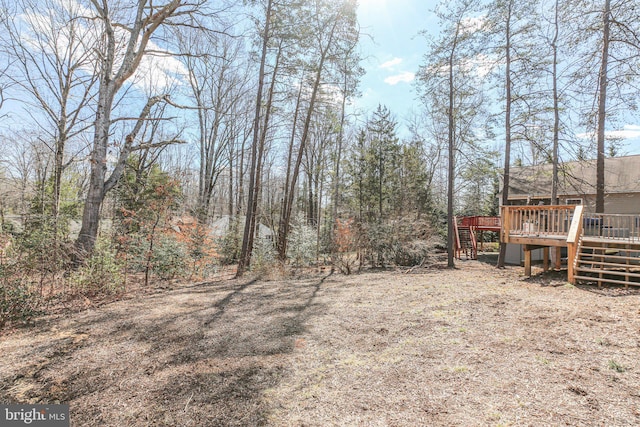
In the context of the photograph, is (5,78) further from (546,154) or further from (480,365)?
(546,154)

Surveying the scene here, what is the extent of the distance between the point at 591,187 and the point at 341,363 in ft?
46.0

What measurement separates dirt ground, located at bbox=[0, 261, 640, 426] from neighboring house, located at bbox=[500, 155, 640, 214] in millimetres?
8611

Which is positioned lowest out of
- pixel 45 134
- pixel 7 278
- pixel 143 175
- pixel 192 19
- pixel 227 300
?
pixel 227 300

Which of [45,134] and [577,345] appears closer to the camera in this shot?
[577,345]

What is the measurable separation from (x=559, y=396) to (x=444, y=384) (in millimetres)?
876

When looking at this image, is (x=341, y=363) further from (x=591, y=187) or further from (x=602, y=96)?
(x=591, y=187)

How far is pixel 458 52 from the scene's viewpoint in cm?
982

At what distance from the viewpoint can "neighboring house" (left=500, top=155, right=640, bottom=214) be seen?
11.6 meters

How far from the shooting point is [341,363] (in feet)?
9.85

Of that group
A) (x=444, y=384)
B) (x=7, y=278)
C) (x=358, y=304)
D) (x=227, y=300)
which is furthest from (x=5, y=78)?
(x=444, y=384)

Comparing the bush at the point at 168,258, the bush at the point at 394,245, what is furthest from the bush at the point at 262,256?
the bush at the point at 394,245

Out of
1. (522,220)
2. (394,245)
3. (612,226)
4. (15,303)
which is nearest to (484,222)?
(612,226)

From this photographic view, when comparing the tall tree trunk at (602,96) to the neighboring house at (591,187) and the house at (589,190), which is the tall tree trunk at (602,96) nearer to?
the neighboring house at (591,187)

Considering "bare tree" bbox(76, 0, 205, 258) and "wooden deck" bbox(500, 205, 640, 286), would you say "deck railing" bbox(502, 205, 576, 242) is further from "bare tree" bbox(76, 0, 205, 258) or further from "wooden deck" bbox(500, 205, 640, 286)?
"bare tree" bbox(76, 0, 205, 258)
